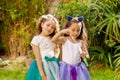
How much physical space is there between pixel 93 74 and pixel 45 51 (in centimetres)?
261

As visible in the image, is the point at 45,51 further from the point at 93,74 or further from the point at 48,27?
the point at 93,74

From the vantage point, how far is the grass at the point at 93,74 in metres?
6.32

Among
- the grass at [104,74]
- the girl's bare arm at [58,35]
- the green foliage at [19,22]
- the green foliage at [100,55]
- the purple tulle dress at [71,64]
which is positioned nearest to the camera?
the girl's bare arm at [58,35]

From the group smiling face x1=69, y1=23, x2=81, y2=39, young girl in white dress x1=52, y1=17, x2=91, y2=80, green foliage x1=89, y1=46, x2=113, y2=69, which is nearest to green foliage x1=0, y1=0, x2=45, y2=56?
green foliage x1=89, y1=46, x2=113, y2=69

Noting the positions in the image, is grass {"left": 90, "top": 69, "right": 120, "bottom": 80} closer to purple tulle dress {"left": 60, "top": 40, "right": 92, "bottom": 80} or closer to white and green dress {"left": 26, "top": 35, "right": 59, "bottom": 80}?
purple tulle dress {"left": 60, "top": 40, "right": 92, "bottom": 80}

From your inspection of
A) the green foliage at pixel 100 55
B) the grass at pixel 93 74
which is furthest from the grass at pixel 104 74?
the green foliage at pixel 100 55

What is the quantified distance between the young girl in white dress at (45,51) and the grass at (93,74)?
229cm

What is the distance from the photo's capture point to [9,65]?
7301mm

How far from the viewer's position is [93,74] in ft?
21.4

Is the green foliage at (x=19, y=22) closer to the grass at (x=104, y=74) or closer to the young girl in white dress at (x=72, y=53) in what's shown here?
the grass at (x=104, y=74)

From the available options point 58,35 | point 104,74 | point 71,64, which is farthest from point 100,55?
point 58,35

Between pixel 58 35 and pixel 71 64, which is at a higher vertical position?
pixel 58 35

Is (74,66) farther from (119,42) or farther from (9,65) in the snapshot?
(9,65)

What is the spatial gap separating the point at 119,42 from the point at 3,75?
210cm
